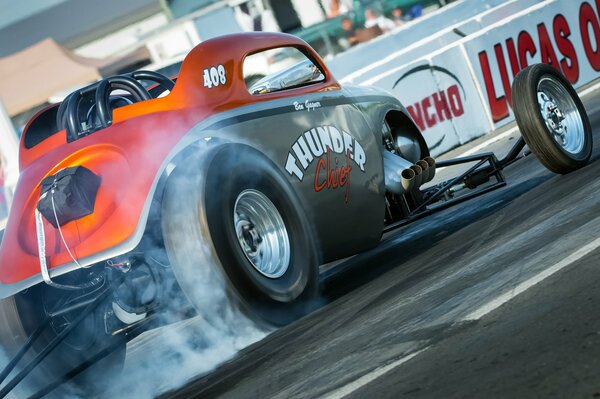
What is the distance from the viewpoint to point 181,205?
5078 mm

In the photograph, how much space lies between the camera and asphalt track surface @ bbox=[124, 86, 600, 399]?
3176mm

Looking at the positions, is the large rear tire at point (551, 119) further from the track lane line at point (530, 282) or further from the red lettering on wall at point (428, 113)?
the red lettering on wall at point (428, 113)

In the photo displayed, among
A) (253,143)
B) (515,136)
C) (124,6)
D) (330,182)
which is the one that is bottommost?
(515,136)

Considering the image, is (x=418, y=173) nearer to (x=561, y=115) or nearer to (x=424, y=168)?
(x=424, y=168)

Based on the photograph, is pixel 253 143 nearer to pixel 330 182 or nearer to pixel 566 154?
pixel 330 182

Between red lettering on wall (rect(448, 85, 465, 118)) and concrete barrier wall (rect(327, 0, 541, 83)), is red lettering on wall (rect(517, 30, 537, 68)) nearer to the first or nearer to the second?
concrete barrier wall (rect(327, 0, 541, 83))

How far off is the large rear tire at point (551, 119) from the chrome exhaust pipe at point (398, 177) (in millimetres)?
924

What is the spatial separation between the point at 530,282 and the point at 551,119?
3677mm

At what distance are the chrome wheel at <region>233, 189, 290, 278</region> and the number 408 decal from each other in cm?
75

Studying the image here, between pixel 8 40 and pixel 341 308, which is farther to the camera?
pixel 8 40

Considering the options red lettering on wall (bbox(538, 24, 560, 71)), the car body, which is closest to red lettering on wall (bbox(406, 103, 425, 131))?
red lettering on wall (bbox(538, 24, 560, 71))

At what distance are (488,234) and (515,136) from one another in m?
7.04

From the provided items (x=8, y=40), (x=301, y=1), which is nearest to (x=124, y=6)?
(x=8, y=40)

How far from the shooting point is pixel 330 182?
6.29 m
